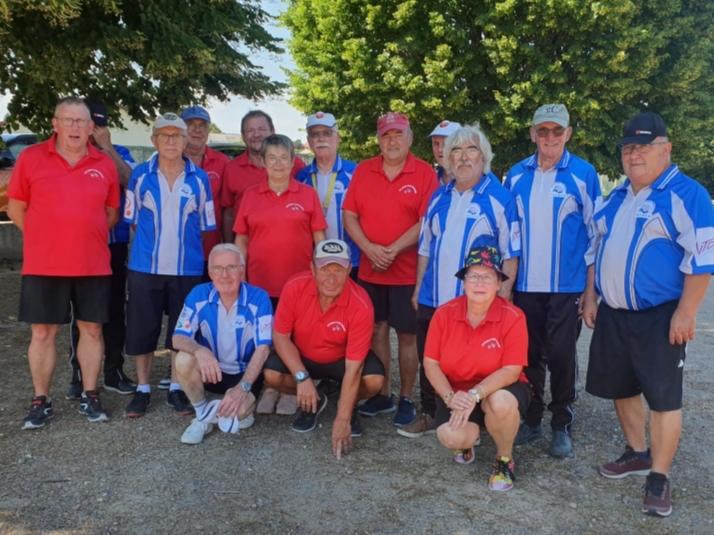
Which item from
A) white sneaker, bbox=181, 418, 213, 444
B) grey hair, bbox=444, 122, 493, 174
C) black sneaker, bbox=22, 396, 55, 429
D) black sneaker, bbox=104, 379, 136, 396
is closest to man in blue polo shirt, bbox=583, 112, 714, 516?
grey hair, bbox=444, 122, 493, 174

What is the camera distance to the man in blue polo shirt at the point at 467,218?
3975 millimetres

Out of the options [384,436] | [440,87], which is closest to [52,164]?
[384,436]

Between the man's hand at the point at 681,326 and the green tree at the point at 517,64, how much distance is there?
13.5 metres

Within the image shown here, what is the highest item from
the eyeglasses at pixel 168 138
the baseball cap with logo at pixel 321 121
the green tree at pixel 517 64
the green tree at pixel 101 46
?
the green tree at pixel 517 64

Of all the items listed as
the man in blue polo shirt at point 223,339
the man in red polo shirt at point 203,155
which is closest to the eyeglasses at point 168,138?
the man in red polo shirt at point 203,155

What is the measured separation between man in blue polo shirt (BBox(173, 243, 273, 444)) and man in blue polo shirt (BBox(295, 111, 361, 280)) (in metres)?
0.92

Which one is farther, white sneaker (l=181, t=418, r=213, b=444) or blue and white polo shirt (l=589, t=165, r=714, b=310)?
white sneaker (l=181, t=418, r=213, b=444)

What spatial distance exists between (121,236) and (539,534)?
143 inches

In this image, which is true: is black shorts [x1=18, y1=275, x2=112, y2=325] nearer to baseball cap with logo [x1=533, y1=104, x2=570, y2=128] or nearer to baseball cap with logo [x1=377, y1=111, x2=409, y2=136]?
baseball cap with logo [x1=377, y1=111, x2=409, y2=136]

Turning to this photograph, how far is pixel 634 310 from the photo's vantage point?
350cm

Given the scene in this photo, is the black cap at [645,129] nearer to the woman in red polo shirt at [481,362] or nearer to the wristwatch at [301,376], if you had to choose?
the woman in red polo shirt at [481,362]

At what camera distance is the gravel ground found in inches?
127

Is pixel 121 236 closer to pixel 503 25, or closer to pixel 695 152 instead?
pixel 503 25

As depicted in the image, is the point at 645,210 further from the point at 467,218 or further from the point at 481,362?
the point at 481,362
